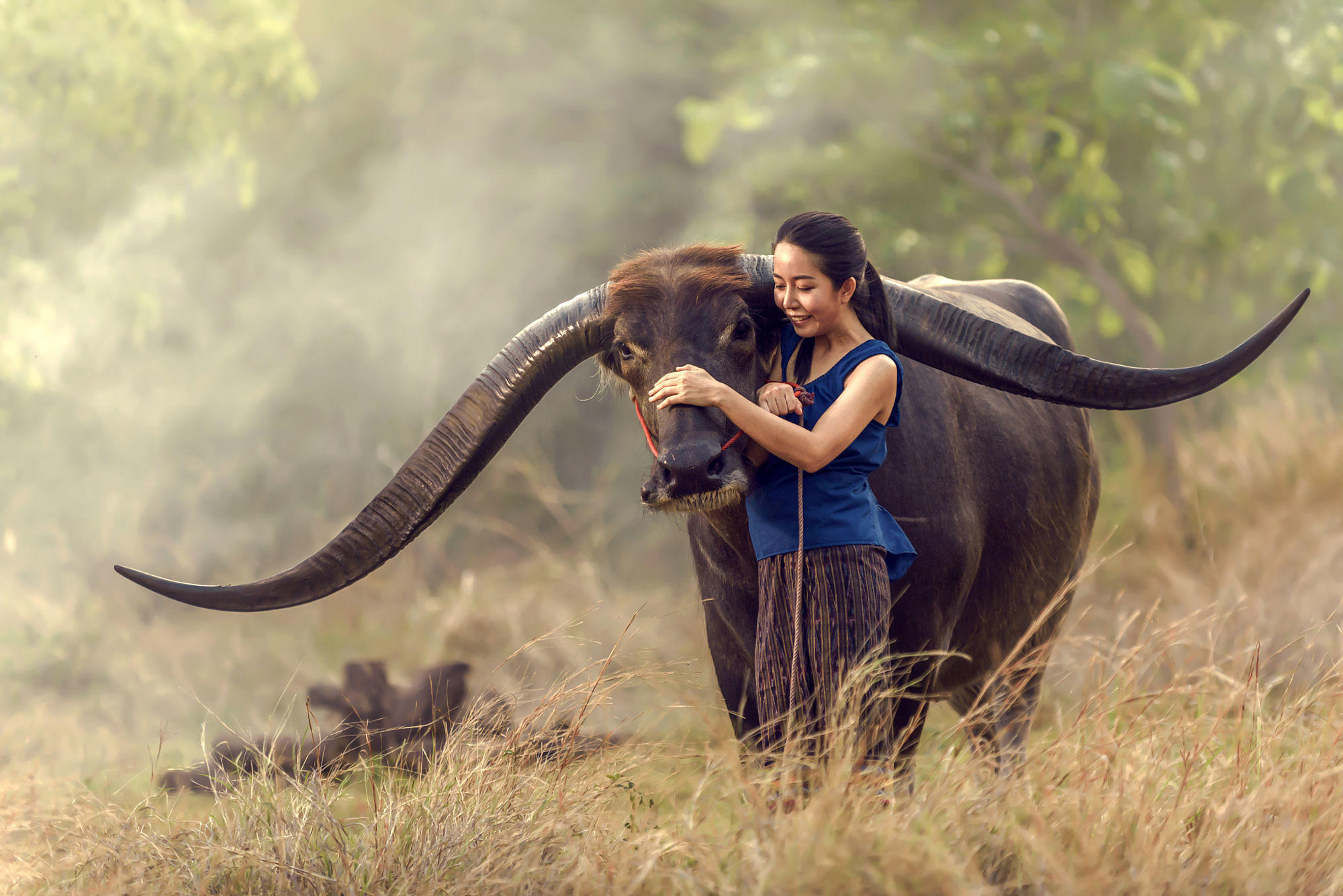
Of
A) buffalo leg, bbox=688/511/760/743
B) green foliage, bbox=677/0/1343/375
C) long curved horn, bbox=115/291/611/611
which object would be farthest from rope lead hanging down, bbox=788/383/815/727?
green foliage, bbox=677/0/1343/375

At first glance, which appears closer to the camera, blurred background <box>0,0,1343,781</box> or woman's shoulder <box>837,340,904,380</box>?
woman's shoulder <box>837,340,904,380</box>

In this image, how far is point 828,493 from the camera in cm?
238

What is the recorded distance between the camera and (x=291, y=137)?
9891 millimetres

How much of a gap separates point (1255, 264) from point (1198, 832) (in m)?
7.48

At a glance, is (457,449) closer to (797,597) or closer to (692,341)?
(692,341)

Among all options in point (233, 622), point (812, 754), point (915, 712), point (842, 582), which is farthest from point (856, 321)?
point (233, 622)

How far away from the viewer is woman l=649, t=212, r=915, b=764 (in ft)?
7.67

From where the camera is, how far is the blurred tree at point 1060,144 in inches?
302

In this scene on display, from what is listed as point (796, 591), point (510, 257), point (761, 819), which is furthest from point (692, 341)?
point (510, 257)

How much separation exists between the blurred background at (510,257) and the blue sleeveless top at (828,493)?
4.01 m

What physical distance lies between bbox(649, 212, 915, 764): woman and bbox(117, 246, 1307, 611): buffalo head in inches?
8.5

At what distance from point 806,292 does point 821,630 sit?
2.43ft

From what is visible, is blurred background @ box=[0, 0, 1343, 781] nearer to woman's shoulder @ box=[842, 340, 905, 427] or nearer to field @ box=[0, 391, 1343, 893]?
field @ box=[0, 391, 1343, 893]

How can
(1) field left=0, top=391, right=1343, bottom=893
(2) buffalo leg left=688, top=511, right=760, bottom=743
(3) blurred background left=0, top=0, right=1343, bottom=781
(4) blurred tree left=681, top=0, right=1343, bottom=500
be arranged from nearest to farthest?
1. (1) field left=0, top=391, right=1343, bottom=893
2. (2) buffalo leg left=688, top=511, right=760, bottom=743
3. (3) blurred background left=0, top=0, right=1343, bottom=781
4. (4) blurred tree left=681, top=0, right=1343, bottom=500
